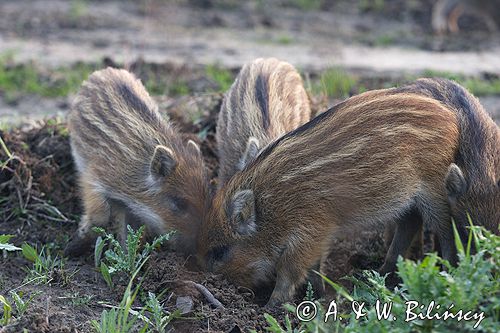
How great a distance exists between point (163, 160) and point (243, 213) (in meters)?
0.89

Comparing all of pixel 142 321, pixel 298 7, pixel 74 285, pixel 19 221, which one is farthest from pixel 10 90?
pixel 298 7

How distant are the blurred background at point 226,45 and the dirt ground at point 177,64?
28 mm

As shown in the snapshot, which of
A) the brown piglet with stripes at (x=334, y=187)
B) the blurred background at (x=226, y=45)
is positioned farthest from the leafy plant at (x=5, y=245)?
the blurred background at (x=226, y=45)

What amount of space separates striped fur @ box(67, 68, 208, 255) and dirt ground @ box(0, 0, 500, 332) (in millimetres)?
258

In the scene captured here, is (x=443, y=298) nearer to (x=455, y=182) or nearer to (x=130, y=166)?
(x=455, y=182)

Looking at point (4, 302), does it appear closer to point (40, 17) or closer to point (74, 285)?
point (74, 285)

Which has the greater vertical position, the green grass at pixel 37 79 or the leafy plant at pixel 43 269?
the leafy plant at pixel 43 269

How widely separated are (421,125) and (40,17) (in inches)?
312

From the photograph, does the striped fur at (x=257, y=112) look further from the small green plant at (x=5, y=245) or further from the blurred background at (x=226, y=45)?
the small green plant at (x=5, y=245)

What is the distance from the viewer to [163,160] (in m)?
5.82

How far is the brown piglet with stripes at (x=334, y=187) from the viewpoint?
5.15 metres

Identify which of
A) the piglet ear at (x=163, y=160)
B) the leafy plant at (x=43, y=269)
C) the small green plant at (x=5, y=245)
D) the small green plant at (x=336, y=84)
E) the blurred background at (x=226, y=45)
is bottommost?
the blurred background at (x=226, y=45)

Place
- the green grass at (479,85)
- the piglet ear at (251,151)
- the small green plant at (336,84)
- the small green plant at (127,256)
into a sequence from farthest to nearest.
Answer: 1. the green grass at (479,85)
2. the small green plant at (336,84)
3. the piglet ear at (251,151)
4. the small green plant at (127,256)

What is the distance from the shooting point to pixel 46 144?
6398mm
